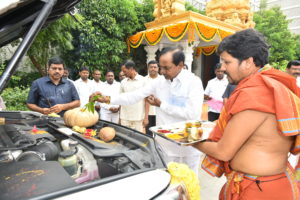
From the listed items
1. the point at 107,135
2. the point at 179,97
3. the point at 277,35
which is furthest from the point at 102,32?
the point at 277,35

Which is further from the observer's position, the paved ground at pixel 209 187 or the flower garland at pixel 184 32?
the flower garland at pixel 184 32

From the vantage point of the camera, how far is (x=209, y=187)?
3.42 m

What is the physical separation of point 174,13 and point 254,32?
973cm

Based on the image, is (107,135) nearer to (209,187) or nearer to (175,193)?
(175,193)

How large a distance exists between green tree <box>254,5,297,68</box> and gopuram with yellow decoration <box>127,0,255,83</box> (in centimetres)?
1052

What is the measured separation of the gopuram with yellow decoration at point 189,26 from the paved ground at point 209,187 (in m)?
5.90

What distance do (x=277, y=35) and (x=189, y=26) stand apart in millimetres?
18716

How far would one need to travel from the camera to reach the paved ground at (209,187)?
316 cm

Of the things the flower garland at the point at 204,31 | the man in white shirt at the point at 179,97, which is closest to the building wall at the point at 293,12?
the flower garland at the point at 204,31

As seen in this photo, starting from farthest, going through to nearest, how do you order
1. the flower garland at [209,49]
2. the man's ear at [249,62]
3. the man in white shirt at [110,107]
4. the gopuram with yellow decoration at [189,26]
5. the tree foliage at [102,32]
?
the flower garland at [209,49], the tree foliage at [102,32], the gopuram with yellow decoration at [189,26], the man in white shirt at [110,107], the man's ear at [249,62]

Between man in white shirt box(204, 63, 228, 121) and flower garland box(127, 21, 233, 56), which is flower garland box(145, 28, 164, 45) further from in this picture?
man in white shirt box(204, 63, 228, 121)

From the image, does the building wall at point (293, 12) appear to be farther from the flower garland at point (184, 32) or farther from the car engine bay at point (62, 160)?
the car engine bay at point (62, 160)

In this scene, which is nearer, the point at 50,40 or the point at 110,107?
the point at 110,107

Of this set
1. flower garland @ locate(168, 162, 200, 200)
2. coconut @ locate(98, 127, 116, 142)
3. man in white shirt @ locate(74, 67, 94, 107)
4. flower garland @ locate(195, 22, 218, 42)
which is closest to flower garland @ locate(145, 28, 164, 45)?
flower garland @ locate(195, 22, 218, 42)
